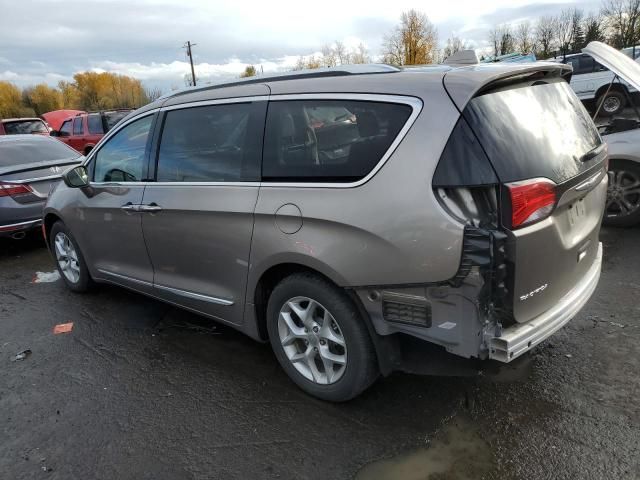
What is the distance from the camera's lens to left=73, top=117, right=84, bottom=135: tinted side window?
14702mm

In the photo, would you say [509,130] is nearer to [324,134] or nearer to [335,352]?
[324,134]

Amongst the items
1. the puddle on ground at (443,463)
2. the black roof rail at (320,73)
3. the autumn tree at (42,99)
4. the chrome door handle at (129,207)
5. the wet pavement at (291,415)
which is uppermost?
the autumn tree at (42,99)

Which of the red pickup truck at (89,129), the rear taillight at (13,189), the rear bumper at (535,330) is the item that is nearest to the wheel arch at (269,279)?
the rear bumper at (535,330)

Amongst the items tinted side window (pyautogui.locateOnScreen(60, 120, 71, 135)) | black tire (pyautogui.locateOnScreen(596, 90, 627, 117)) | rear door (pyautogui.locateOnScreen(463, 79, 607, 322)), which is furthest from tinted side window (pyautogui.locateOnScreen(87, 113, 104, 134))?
rear door (pyautogui.locateOnScreen(463, 79, 607, 322))

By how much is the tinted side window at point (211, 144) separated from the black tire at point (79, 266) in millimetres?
1718

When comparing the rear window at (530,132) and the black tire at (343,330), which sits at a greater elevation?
the rear window at (530,132)

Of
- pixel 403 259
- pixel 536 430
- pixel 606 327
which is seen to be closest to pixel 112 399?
pixel 403 259

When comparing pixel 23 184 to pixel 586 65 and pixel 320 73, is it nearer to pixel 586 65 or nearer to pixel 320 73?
pixel 320 73

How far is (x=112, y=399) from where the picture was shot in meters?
3.11

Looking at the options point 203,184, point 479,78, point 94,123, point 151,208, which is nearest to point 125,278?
point 151,208

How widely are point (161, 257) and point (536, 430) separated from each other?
265cm

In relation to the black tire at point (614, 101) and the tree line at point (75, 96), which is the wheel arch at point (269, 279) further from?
the tree line at point (75, 96)

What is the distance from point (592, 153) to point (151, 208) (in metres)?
2.82

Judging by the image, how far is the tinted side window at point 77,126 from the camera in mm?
14702
